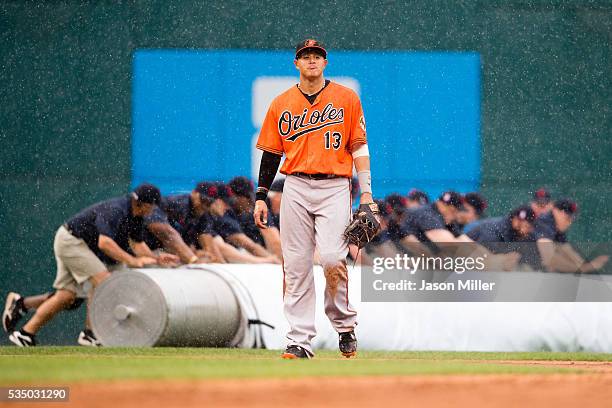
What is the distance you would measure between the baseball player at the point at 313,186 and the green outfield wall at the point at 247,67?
6.05m

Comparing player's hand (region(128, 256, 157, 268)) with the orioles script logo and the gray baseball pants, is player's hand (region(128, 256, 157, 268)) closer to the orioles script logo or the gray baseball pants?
the gray baseball pants

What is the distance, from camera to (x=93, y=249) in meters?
10.6

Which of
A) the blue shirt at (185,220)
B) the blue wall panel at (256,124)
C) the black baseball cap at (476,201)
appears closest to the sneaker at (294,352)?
the blue shirt at (185,220)

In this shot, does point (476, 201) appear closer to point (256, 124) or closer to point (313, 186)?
point (256, 124)

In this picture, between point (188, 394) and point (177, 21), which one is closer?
point (188, 394)

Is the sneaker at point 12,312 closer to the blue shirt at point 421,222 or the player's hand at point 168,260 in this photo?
the player's hand at point 168,260

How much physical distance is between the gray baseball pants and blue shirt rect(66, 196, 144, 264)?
3479 mm

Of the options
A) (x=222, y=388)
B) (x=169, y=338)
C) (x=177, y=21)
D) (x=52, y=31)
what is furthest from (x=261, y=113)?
(x=222, y=388)

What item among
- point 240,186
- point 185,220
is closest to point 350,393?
point 240,186

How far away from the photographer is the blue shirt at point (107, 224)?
33.6 ft

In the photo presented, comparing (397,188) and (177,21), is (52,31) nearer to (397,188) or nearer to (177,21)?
(177,21)

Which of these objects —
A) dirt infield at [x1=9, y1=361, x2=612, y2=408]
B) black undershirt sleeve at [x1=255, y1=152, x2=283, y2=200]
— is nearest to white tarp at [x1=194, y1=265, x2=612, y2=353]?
black undershirt sleeve at [x1=255, y1=152, x2=283, y2=200]

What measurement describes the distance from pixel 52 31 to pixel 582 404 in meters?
9.35

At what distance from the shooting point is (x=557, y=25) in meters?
13.4
